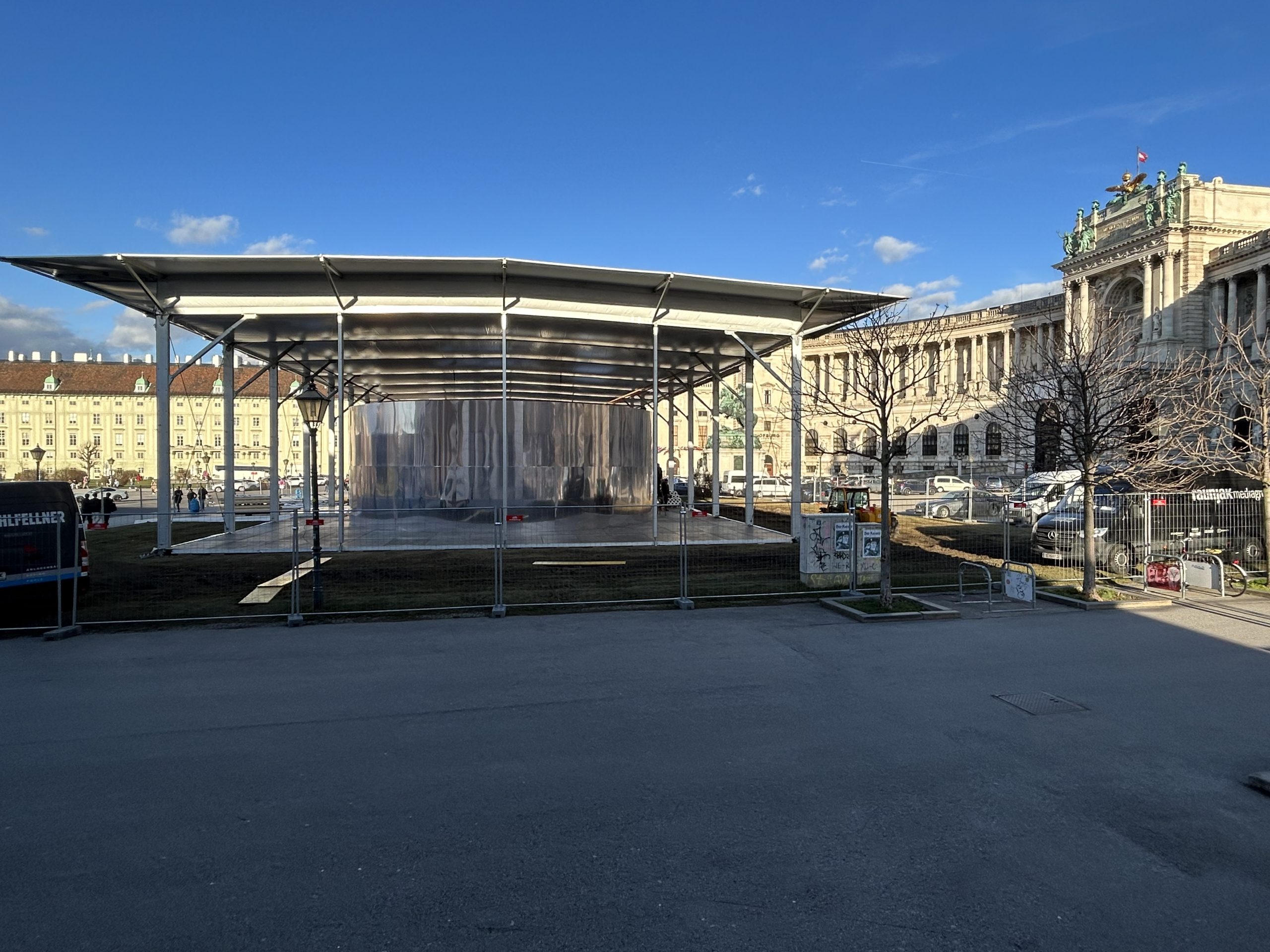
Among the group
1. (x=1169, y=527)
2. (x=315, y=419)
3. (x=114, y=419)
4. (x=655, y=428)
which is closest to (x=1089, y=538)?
(x=1169, y=527)

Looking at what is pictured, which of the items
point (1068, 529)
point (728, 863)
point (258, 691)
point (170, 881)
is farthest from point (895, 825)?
point (1068, 529)

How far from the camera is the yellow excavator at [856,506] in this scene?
1070 inches

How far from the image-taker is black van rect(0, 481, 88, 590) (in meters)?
11.1

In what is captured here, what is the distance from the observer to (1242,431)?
133 ft

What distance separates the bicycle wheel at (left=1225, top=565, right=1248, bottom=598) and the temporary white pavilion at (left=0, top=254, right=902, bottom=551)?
958 centimetres

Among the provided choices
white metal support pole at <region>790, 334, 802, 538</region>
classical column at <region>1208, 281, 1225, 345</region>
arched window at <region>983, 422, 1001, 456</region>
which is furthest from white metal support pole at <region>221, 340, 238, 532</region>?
arched window at <region>983, 422, 1001, 456</region>

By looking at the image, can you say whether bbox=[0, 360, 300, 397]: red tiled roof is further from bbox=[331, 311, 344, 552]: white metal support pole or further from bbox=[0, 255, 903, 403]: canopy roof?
bbox=[331, 311, 344, 552]: white metal support pole

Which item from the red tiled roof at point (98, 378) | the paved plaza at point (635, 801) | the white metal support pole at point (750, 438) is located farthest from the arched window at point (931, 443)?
the red tiled roof at point (98, 378)

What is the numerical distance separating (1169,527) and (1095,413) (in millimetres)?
3898

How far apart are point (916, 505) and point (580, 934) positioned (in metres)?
39.1

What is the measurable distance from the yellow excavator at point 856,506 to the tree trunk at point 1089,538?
401 inches

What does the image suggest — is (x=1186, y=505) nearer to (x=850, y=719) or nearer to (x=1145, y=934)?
(x=850, y=719)

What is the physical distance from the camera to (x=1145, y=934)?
3822 millimetres

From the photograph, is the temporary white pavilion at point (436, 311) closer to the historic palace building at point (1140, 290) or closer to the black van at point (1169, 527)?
the black van at point (1169, 527)
